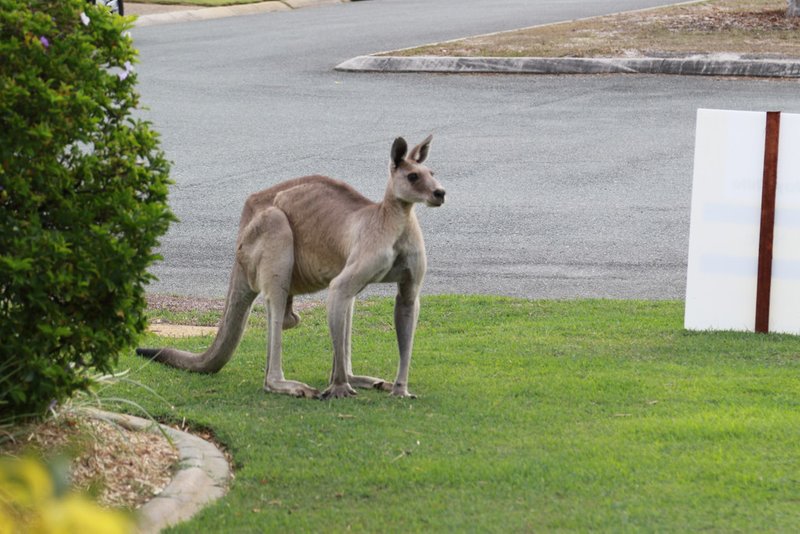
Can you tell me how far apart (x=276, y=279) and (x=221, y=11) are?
21770 mm

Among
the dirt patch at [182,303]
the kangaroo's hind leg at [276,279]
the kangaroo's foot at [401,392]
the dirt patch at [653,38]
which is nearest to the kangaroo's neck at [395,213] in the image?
the kangaroo's hind leg at [276,279]

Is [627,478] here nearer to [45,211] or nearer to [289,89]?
[45,211]

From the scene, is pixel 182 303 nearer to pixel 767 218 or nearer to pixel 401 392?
pixel 401 392

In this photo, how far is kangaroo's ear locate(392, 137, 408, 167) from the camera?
6219 millimetres

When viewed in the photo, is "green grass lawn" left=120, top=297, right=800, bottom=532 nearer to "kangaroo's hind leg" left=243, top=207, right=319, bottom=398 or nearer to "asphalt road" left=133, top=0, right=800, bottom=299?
"kangaroo's hind leg" left=243, top=207, right=319, bottom=398

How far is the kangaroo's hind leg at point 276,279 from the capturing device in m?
6.49

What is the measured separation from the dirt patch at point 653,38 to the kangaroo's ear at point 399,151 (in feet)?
43.2

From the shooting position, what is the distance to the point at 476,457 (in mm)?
5352

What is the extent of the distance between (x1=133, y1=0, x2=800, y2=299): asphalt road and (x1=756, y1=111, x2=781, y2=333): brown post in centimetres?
144

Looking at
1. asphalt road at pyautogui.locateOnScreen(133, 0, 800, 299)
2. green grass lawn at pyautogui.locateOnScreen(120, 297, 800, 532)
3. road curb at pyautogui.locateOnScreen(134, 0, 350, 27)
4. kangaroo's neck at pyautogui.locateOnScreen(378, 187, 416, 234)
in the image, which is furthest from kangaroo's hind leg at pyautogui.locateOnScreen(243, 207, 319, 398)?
road curb at pyautogui.locateOnScreen(134, 0, 350, 27)

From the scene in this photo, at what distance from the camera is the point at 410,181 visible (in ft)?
20.4

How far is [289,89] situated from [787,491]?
45.8 feet

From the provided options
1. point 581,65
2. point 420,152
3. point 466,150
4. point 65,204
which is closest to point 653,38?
point 581,65

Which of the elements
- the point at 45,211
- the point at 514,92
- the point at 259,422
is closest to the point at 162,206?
the point at 45,211
